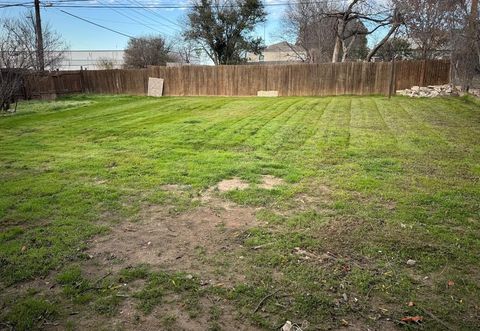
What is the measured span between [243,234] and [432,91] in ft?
48.1

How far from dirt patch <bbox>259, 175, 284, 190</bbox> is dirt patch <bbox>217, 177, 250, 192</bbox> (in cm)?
24

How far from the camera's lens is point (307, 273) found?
9.27 feet

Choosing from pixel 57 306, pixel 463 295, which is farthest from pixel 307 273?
pixel 57 306

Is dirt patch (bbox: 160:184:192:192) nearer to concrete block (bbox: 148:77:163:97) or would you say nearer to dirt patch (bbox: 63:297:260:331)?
dirt patch (bbox: 63:297:260:331)

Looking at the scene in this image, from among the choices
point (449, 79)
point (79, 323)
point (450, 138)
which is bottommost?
point (79, 323)

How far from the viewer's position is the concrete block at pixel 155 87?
1947cm

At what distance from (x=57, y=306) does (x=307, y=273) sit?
1784mm

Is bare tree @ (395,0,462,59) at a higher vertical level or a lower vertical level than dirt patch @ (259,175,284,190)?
higher

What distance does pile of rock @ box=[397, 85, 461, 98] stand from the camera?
579 inches

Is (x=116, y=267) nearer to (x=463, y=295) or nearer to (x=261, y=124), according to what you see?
(x=463, y=295)

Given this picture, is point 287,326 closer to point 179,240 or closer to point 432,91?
point 179,240

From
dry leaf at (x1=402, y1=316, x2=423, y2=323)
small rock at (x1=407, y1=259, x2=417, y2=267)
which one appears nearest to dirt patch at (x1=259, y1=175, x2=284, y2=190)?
small rock at (x1=407, y1=259, x2=417, y2=267)

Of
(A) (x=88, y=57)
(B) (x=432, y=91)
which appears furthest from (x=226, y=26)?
(A) (x=88, y=57)

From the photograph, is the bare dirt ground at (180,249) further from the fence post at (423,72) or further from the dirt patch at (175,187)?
the fence post at (423,72)
